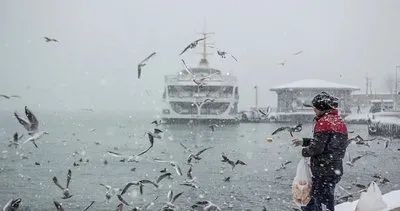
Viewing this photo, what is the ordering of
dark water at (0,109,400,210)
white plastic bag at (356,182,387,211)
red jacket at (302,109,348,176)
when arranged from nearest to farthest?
red jacket at (302,109,348,176) → white plastic bag at (356,182,387,211) → dark water at (0,109,400,210)

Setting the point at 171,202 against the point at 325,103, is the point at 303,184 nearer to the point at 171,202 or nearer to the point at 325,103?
the point at 325,103

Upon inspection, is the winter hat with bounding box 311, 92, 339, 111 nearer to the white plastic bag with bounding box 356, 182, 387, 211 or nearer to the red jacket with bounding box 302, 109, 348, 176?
the red jacket with bounding box 302, 109, 348, 176

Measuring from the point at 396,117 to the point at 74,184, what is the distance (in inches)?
1531

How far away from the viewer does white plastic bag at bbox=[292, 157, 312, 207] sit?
4.92 meters

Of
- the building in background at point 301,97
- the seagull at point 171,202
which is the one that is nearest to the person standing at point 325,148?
the seagull at point 171,202

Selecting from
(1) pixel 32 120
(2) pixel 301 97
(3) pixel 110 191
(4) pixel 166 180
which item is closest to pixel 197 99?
(2) pixel 301 97

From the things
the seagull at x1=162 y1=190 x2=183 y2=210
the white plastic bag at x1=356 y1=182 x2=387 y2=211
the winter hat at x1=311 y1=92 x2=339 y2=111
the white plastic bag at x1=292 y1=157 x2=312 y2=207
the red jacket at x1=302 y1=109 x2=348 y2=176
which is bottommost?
the seagull at x1=162 y1=190 x2=183 y2=210

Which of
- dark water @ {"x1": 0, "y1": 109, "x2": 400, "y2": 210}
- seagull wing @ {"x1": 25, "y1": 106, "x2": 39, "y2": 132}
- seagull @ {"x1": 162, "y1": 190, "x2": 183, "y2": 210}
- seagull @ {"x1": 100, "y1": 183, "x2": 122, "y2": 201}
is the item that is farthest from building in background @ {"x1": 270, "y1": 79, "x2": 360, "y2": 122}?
seagull wing @ {"x1": 25, "y1": 106, "x2": 39, "y2": 132}

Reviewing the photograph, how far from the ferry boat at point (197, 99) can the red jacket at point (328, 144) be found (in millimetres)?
58930

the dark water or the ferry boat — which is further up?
the ferry boat

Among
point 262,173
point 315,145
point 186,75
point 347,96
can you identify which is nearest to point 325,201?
point 315,145

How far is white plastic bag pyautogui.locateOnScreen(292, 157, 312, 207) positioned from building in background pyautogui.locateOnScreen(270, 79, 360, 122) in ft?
250

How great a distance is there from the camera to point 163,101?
66.1 m

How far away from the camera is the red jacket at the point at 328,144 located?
4547mm
